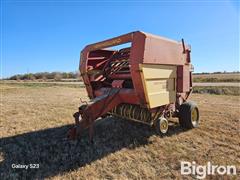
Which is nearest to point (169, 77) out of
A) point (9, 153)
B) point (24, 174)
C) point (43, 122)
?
point (24, 174)

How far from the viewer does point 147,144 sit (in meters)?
4.07

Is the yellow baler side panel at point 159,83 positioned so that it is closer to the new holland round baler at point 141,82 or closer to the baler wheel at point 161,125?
the new holland round baler at point 141,82

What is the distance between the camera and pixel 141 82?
3.64 metres

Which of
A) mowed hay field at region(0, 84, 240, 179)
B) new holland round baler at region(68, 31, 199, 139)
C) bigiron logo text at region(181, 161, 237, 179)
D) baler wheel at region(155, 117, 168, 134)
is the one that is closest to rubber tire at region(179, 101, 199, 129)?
Answer: new holland round baler at region(68, 31, 199, 139)

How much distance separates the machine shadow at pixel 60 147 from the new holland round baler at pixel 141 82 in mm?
343

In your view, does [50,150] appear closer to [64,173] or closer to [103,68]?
[64,173]

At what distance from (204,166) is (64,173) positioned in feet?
7.05

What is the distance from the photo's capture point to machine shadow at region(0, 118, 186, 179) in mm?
3195

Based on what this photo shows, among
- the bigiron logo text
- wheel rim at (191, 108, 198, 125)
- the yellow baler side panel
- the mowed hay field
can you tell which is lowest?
the bigiron logo text

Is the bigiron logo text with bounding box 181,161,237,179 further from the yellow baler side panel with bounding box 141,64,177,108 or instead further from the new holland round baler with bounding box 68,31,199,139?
the yellow baler side panel with bounding box 141,64,177,108

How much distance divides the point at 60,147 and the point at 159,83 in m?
2.28

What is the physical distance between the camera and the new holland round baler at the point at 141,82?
3.68 m

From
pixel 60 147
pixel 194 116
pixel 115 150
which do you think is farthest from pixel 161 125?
pixel 60 147

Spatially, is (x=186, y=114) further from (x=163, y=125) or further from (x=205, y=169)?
(x=205, y=169)
